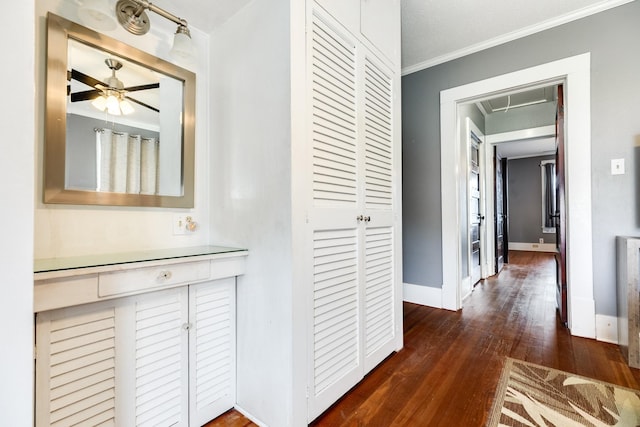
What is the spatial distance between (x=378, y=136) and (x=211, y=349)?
1567 millimetres

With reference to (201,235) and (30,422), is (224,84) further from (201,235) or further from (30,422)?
(30,422)

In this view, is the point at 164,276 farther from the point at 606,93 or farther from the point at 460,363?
the point at 606,93

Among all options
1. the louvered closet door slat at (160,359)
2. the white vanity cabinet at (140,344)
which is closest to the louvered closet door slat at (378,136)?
the white vanity cabinet at (140,344)

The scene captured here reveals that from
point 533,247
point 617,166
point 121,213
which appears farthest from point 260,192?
point 533,247

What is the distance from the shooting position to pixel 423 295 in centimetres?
305

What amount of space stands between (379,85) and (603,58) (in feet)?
6.20

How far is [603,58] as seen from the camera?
2211 mm

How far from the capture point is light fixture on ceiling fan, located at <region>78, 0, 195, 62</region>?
1167mm

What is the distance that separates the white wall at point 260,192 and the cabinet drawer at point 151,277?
0.82ft

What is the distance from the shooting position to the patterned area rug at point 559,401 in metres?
1.35

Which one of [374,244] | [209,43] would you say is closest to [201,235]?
[374,244]

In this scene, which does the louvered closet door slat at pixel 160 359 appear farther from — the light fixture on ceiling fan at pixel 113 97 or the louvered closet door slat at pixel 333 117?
the light fixture on ceiling fan at pixel 113 97

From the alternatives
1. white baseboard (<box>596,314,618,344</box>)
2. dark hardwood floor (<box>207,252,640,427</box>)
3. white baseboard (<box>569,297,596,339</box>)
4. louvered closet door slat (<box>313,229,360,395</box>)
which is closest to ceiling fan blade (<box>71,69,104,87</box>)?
louvered closet door slat (<box>313,229,360,395</box>)

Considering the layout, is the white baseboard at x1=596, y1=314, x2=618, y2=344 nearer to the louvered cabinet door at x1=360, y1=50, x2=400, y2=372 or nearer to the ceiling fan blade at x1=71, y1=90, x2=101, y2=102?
the louvered cabinet door at x1=360, y1=50, x2=400, y2=372
